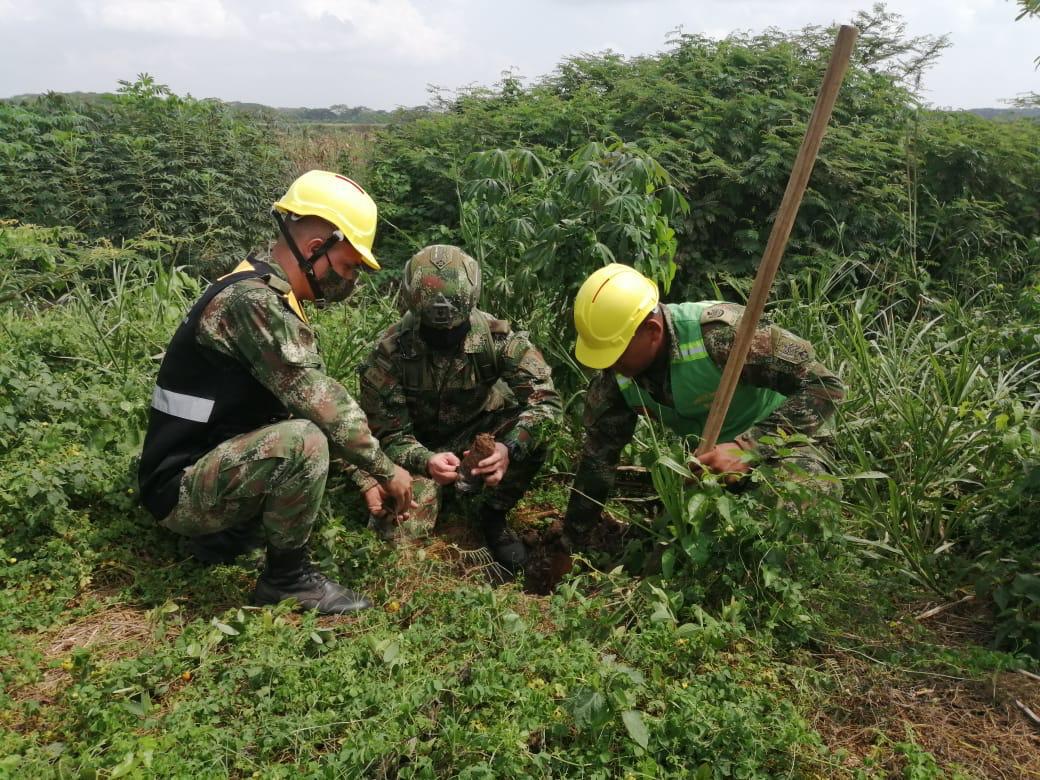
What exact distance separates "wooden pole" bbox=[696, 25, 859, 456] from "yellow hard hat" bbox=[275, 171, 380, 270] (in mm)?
1394

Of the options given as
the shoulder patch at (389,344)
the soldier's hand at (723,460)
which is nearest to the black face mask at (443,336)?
the shoulder patch at (389,344)

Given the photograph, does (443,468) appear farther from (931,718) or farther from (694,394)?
(931,718)

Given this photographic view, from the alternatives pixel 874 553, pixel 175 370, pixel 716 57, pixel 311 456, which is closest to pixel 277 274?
pixel 175 370

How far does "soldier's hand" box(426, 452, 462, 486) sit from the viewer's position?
3489mm

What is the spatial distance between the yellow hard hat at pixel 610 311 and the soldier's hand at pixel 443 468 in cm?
85

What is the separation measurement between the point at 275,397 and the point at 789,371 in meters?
2.11

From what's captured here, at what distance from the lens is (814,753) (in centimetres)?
203

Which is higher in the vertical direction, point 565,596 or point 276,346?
point 276,346

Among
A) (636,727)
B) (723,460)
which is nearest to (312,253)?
(723,460)

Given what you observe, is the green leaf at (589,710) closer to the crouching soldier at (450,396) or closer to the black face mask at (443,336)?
the crouching soldier at (450,396)

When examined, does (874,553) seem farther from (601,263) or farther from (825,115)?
(601,263)

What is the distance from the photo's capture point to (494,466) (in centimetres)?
355

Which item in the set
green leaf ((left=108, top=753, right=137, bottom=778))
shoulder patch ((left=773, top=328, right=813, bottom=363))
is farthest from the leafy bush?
green leaf ((left=108, top=753, right=137, bottom=778))

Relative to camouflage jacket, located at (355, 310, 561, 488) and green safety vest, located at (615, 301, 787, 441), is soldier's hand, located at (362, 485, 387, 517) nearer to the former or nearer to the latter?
camouflage jacket, located at (355, 310, 561, 488)
